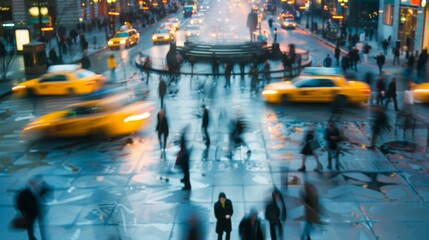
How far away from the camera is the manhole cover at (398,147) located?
1736 cm

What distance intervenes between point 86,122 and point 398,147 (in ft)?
33.1

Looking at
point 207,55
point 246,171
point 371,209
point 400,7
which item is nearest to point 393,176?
point 371,209

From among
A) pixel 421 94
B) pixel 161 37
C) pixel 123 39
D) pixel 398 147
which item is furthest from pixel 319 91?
pixel 161 37

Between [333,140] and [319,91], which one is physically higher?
[333,140]

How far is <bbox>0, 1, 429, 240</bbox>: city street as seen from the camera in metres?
12.1

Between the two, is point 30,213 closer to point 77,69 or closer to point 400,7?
point 77,69

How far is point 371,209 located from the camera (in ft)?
42.0

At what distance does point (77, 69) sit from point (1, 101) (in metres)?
4.03

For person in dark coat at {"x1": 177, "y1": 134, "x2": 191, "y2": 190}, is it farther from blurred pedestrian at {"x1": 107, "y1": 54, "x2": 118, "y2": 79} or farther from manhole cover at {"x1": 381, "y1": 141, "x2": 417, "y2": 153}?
blurred pedestrian at {"x1": 107, "y1": 54, "x2": 118, "y2": 79}

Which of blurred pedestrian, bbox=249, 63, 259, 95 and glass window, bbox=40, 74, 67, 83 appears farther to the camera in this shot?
glass window, bbox=40, 74, 67, 83

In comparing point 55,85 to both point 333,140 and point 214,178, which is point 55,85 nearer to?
point 214,178

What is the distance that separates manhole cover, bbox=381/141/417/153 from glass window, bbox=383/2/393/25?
31720 millimetres

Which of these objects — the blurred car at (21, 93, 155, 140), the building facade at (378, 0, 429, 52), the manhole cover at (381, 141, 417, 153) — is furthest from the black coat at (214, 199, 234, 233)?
the building facade at (378, 0, 429, 52)

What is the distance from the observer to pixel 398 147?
17656 millimetres
